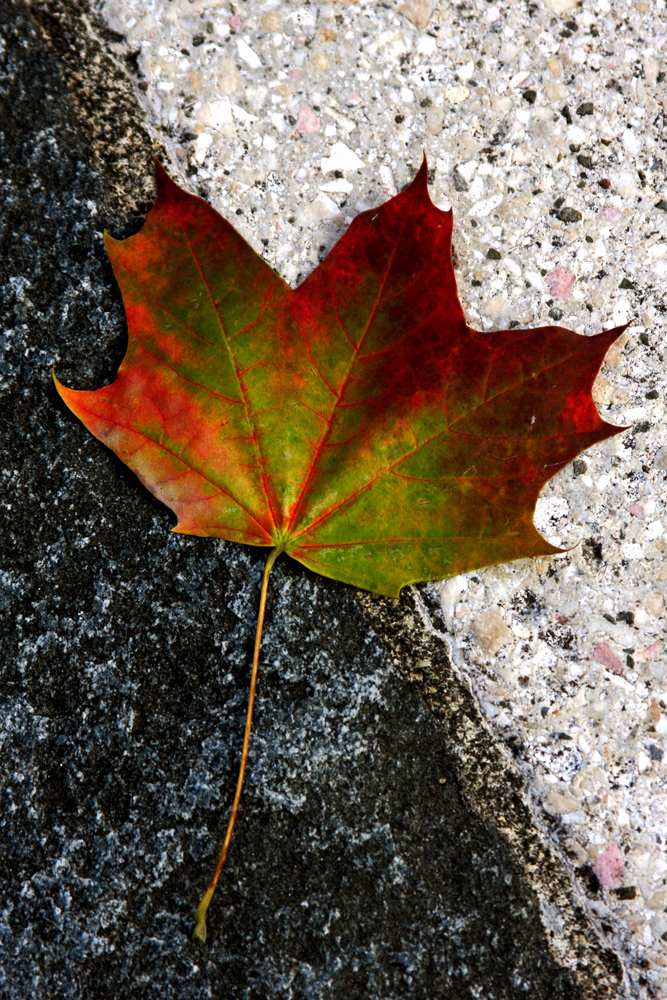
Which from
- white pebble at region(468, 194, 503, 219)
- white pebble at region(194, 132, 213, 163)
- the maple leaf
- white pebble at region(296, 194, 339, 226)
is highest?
white pebble at region(194, 132, 213, 163)

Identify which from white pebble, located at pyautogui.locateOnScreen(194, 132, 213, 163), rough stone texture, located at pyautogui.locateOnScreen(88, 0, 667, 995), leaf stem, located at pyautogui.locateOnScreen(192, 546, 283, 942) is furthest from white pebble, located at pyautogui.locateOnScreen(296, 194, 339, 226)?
leaf stem, located at pyautogui.locateOnScreen(192, 546, 283, 942)

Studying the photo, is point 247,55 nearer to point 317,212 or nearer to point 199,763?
point 317,212

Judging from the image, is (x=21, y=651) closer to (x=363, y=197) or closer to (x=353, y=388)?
(x=353, y=388)

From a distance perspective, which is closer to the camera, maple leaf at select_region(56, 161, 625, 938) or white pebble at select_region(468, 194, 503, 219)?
maple leaf at select_region(56, 161, 625, 938)

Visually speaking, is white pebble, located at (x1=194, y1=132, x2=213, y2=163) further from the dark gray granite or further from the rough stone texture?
the dark gray granite

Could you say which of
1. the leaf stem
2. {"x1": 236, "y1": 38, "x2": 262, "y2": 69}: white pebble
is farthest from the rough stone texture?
the leaf stem

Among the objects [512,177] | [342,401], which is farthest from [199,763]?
[512,177]

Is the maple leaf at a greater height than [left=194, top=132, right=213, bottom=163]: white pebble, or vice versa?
[left=194, top=132, right=213, bottom=163]: white pebble

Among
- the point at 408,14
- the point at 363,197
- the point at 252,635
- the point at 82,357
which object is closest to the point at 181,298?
the point at 82,357

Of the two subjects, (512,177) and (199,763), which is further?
(512,177)
